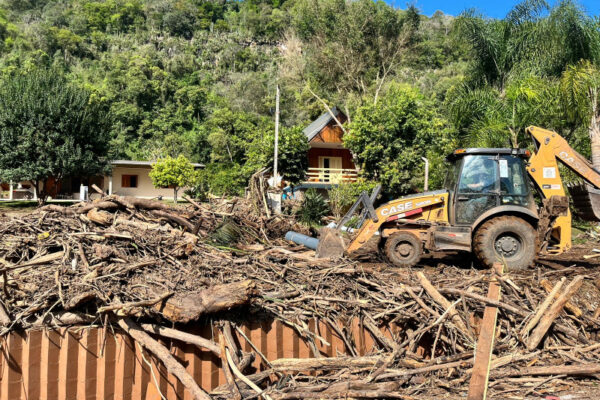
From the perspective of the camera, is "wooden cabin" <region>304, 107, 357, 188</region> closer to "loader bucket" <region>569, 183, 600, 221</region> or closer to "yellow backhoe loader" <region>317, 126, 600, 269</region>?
"loader bucket" <region>569, 183, 600, 221</region>

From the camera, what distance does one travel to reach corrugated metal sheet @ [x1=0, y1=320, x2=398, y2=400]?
173 inches

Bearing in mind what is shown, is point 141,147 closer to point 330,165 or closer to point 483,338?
point 330,165

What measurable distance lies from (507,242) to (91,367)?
6.91 meters

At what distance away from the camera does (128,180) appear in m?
39.2

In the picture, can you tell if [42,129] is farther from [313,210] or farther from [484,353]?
[484,353]

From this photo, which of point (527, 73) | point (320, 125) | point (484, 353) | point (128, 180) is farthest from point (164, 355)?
point (128, 180)

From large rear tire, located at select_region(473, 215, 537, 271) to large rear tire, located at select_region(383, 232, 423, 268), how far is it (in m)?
1.00

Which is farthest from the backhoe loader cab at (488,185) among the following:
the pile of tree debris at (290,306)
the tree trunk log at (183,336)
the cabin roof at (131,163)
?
the cabin roof at (131,163)

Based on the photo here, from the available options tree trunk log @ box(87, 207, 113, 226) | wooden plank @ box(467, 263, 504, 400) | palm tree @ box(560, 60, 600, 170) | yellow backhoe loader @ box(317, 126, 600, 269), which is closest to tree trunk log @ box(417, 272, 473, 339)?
wooden plank @ box(467, 263, 504, 400)

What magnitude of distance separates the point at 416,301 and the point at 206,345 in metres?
2.54

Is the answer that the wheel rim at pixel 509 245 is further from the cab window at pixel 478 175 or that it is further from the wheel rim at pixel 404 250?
the wheel rim at pixel 404 250

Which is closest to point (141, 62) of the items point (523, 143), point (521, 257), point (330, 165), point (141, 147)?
point (141, 147)

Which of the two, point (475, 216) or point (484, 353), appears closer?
point (484, 353)

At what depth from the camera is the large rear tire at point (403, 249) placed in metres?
9.00
